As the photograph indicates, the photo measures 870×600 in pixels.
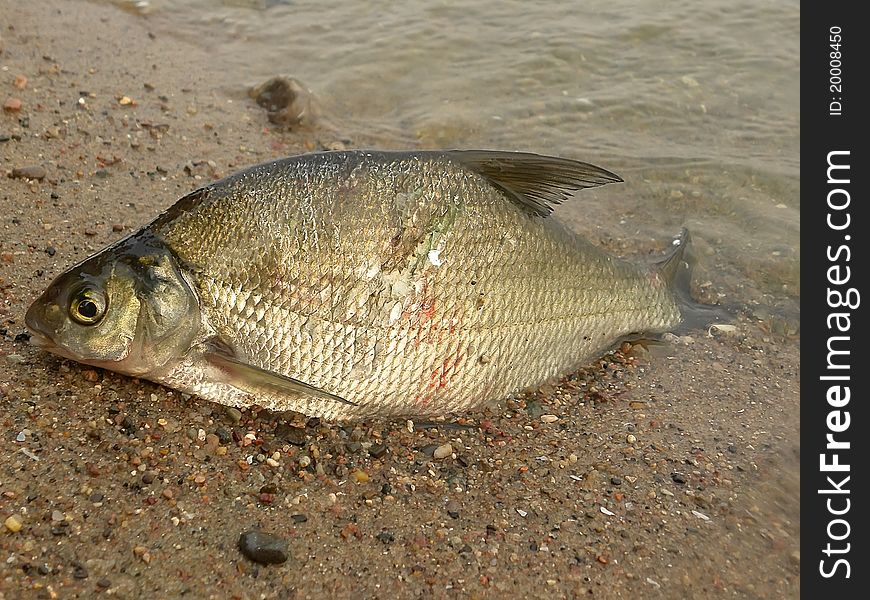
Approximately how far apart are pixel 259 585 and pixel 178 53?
625cm

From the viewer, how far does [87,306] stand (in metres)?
3.29

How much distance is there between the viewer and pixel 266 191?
3.53m

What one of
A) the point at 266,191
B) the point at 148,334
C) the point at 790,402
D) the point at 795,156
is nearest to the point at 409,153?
the point at 266,191

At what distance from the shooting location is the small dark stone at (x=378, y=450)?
3.60m

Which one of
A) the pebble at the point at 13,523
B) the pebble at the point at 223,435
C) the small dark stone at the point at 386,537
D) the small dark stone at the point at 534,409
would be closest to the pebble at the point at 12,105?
the pebble at the point at 223,435

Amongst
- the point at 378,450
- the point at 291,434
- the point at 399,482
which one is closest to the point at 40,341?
the point at 291,434

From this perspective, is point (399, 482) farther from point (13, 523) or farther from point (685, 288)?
point (685, 288)

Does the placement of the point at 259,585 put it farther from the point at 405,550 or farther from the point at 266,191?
the point at 266,191

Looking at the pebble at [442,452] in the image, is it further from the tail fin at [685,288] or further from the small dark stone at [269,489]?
the tail fin at [685,288]

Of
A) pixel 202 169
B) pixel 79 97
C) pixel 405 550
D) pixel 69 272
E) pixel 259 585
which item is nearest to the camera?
pixel 259 585

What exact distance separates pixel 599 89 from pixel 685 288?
3.64 metres

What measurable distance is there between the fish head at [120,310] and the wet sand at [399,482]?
26 cm

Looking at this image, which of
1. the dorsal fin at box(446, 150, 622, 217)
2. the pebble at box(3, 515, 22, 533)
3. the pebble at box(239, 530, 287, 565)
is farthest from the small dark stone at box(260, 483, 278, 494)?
the dorsal fin at box(446, 150, 622, 217)

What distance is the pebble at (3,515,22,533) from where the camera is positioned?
9.25 feet
